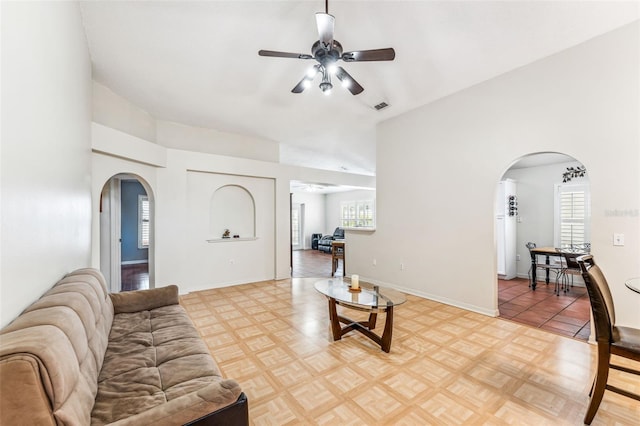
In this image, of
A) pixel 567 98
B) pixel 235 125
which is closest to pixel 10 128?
pixel 235 125

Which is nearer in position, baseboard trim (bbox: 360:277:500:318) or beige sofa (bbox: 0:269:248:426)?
beige sofa (bbox: 0:269:248:426)

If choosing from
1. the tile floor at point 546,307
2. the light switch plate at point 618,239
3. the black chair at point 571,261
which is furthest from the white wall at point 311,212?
the light switch plate at point 618,239

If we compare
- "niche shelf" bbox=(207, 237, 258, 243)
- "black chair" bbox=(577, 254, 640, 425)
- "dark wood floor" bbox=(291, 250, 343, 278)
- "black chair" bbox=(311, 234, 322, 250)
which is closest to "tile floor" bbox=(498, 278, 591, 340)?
"black chair" bbox=(577, 254, 640, 425)

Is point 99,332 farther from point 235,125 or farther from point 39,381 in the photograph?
point 235,125

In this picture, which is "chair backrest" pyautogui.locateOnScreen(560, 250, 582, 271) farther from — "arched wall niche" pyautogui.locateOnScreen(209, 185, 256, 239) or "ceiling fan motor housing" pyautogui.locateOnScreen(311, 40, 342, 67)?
"arched wall niche" pyautogui.locateOnScreen(209, 185, 256, 239)

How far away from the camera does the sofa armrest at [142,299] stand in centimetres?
245

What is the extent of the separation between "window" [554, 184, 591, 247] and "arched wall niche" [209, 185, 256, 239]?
20.2ft

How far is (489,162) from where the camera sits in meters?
3.56

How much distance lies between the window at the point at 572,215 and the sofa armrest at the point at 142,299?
6.76m

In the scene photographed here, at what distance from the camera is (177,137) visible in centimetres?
490

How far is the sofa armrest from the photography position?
96.3 inches

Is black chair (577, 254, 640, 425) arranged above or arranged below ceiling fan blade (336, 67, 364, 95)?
below

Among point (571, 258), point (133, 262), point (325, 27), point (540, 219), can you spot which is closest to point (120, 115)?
point (325, 27)

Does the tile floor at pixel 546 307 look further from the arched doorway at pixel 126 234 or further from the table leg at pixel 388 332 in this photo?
the arched doorway at pixel 126 234
